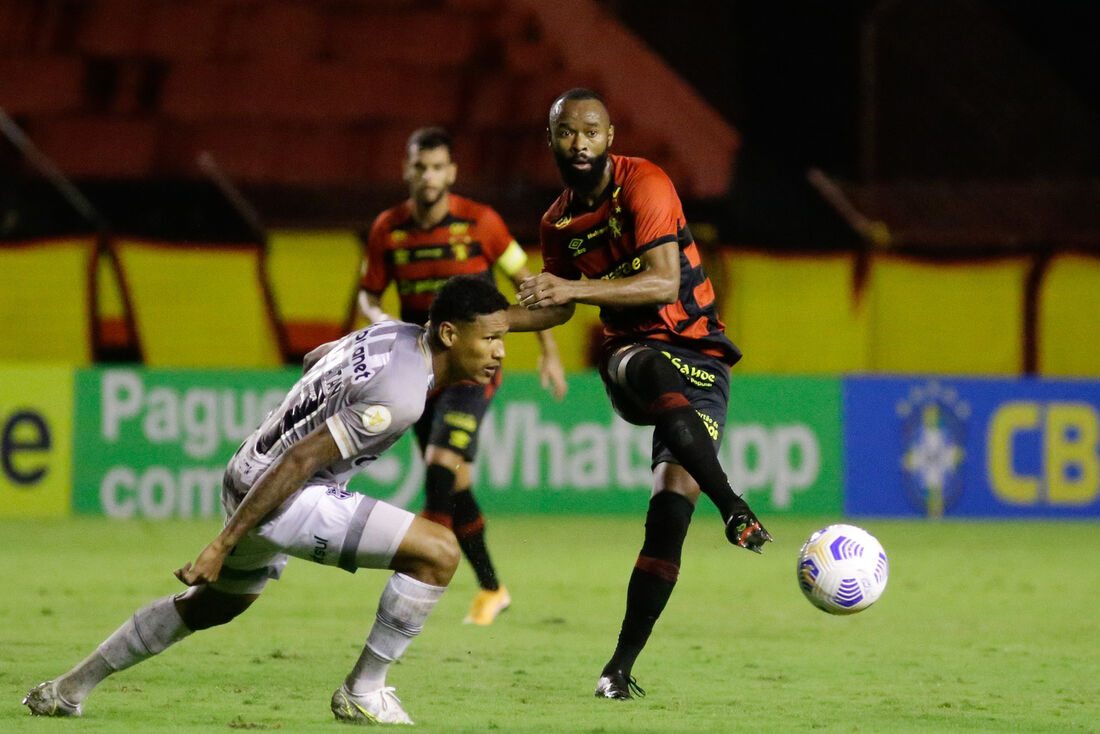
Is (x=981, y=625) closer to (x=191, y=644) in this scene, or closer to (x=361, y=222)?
(x=191, y=644)

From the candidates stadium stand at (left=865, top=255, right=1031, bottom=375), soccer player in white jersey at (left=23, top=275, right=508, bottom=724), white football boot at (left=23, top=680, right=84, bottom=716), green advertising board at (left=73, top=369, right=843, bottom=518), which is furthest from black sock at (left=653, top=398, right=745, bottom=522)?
stadium stand at (left=865, top=255, right=1031, bottom=375)

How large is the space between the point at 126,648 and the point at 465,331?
1.39 m

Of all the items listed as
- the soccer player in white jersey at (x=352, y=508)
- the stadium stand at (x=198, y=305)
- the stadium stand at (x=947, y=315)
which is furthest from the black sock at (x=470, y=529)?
the stadium stand at (x=947, y=315)

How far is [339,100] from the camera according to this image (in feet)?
65.8

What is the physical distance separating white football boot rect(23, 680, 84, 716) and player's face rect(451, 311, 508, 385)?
4.99ft

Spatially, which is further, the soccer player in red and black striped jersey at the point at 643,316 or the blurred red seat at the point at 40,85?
the blurred red seat at the point at 40,85

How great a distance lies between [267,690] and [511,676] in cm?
94

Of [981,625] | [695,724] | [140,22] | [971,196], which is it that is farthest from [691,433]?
[140,22]

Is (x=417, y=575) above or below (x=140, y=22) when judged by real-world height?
below

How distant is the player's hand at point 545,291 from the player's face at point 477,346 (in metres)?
0.57

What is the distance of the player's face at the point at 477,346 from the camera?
5152mm

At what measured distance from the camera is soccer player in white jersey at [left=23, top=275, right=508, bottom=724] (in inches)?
197

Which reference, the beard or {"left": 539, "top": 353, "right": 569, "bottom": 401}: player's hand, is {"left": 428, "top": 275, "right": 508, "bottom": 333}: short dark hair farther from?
{"left": 539, "top": 353, "right": 569, "bottom": 401}: player's hand

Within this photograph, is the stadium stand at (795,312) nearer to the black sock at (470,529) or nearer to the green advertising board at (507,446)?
the green advertising board at (507,446)
